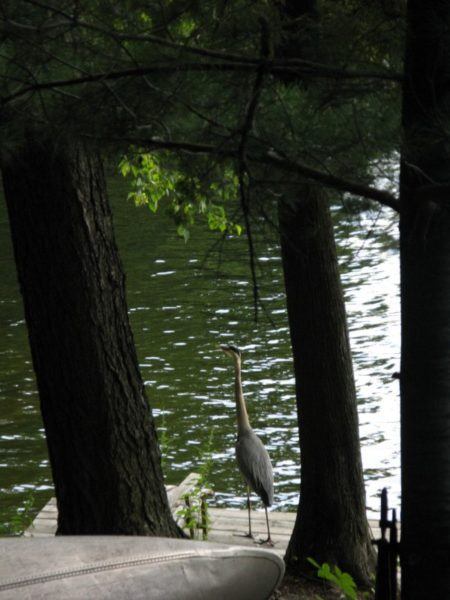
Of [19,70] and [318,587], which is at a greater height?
[19,70]

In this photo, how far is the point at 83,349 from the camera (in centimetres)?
467

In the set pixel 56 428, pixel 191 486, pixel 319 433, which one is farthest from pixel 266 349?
pixel 56 428

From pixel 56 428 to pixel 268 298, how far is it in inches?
475

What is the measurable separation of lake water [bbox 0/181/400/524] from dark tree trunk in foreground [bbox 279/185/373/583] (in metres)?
0.84

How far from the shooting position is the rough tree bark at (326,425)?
5.87m

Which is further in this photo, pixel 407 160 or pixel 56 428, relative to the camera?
pixel 56 428

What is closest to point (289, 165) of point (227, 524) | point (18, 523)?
point (18, 523)

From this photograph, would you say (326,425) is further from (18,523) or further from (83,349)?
(18,523)

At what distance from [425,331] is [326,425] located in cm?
263

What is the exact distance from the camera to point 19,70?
11.3 ft

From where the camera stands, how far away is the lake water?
33.2 ft

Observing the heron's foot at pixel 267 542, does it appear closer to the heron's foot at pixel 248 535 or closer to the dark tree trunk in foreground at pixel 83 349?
the heron's foot at pixel 248 535

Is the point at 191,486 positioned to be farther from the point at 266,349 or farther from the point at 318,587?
the point at 266,349

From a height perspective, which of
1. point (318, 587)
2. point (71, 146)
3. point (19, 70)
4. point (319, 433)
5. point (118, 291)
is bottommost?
point (318, 587)
